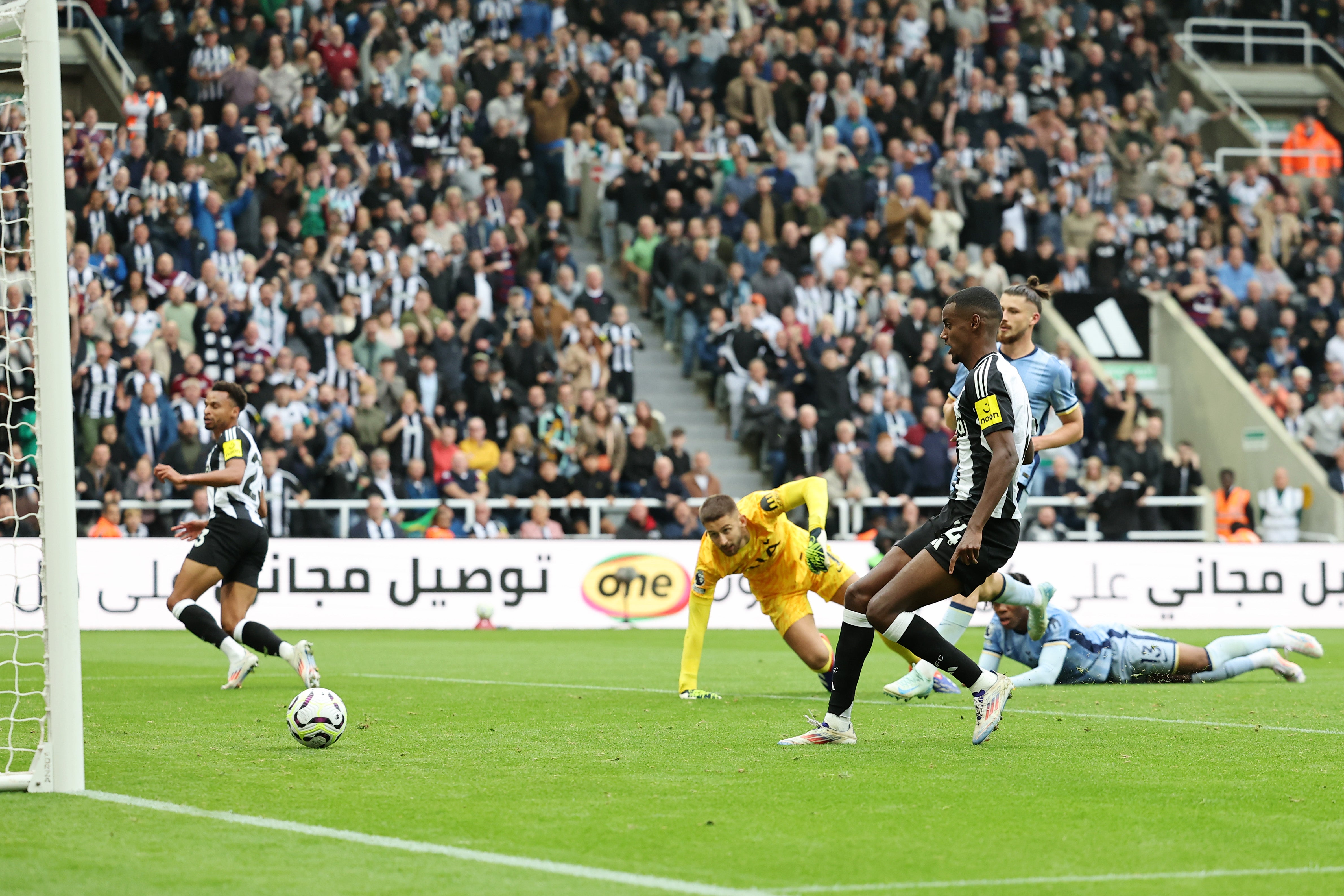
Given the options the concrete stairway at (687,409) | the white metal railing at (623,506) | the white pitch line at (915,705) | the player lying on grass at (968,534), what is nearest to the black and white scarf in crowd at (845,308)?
the concrete stairway at (687,409)

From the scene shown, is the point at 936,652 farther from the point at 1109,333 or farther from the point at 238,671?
the point at 1109,333

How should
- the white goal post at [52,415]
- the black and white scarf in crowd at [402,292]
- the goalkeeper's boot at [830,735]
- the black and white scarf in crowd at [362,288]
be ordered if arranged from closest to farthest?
the white goal post at [52,415] < the goalkeeper's boot at [830,735] < the black and white scarf in crowd at [362,288] < the black and white scarf in crowd at [402,292]

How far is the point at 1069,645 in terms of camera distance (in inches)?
447

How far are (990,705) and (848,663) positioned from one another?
659 mm

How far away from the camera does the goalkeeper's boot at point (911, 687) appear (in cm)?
1060

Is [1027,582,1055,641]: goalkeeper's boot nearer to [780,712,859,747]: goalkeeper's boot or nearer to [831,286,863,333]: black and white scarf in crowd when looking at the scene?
[780,712,859,747]: goalkeeper's boot

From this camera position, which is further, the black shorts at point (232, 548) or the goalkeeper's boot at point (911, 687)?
the black shorts at point (232, 548)

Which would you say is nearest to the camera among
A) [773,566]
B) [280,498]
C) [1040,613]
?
[1040,613]

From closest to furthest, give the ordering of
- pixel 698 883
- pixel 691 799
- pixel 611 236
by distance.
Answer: pixel 698 883, pixel 691 799, pixel 611 236

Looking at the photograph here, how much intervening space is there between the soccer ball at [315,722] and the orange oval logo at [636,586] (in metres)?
12.2

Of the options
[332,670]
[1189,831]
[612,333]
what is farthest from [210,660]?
[1189,831]

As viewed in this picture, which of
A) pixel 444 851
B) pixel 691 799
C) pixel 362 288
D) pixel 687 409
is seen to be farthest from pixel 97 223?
pixel 444 851

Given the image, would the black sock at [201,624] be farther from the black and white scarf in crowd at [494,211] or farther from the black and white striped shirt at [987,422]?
the black and white scarf in crowd at [494,211]

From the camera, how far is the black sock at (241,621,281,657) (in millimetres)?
11586
